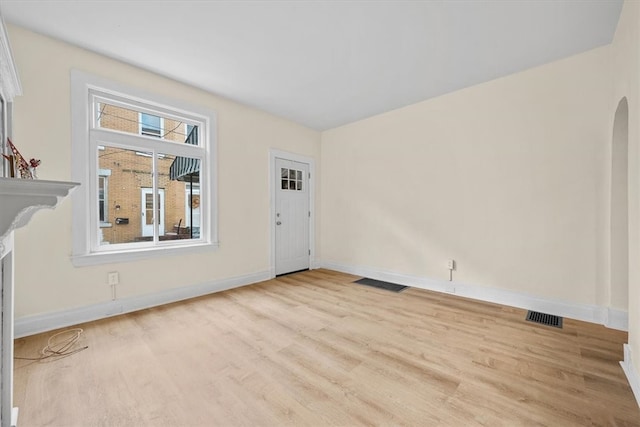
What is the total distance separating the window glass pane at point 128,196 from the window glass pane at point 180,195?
0.13m

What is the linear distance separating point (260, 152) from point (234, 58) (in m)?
1.57

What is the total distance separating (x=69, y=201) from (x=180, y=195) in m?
1.10

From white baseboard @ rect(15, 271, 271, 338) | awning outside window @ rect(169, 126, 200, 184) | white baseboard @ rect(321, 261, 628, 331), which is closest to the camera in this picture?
white baseboard @ rect(15, 271, 271, 338)

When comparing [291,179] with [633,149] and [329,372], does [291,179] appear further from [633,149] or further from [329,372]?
[633,149]

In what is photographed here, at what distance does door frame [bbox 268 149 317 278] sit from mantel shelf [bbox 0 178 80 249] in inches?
130

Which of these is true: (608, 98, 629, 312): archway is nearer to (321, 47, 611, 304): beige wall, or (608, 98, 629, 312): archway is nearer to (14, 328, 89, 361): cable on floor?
(321, 47, 611, 304): beige wall

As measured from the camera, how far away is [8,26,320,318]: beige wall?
2.37 m

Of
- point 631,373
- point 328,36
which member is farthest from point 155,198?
point 631,373

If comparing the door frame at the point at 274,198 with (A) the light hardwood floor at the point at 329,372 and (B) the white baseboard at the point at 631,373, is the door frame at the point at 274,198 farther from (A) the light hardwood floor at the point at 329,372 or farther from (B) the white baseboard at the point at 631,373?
(B) the white baseboard at the point at 631,373

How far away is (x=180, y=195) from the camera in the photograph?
11.5 feet

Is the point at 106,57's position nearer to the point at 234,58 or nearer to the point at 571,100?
the point at 234,58

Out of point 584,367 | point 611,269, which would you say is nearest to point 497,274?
point 611,269

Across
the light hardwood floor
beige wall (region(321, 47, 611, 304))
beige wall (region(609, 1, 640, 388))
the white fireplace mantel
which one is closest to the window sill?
the light hardwood floor

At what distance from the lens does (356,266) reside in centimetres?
462
